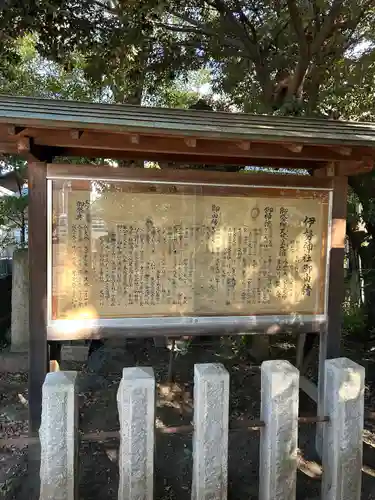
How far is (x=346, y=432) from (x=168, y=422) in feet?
7.80

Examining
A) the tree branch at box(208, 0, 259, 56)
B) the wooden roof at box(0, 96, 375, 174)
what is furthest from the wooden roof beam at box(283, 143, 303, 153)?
the tree branch at box(208, 0, 259, 56)

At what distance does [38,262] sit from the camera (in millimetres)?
3275

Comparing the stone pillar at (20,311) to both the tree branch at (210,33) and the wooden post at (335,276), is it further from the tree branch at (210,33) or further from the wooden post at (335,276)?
the tree branch at (210,33)

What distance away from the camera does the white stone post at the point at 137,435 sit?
8.22 feet

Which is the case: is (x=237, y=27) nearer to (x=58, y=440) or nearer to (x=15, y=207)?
(x=15, y=207)

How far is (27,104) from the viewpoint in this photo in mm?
3047

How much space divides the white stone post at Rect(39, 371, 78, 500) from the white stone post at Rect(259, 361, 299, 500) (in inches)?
49.7

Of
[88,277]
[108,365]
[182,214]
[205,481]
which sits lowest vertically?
[108,365]

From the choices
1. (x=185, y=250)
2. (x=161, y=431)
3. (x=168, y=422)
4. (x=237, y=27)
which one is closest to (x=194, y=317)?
(x=185, y=250)

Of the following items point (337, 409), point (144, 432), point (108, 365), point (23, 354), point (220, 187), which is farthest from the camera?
point (108, 365)

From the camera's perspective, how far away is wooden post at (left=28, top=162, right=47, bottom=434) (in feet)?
10.6

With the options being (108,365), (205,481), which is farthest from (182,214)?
(108,365)

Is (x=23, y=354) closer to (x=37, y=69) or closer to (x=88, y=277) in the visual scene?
(x=88, y=277)

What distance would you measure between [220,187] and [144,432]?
206cm
